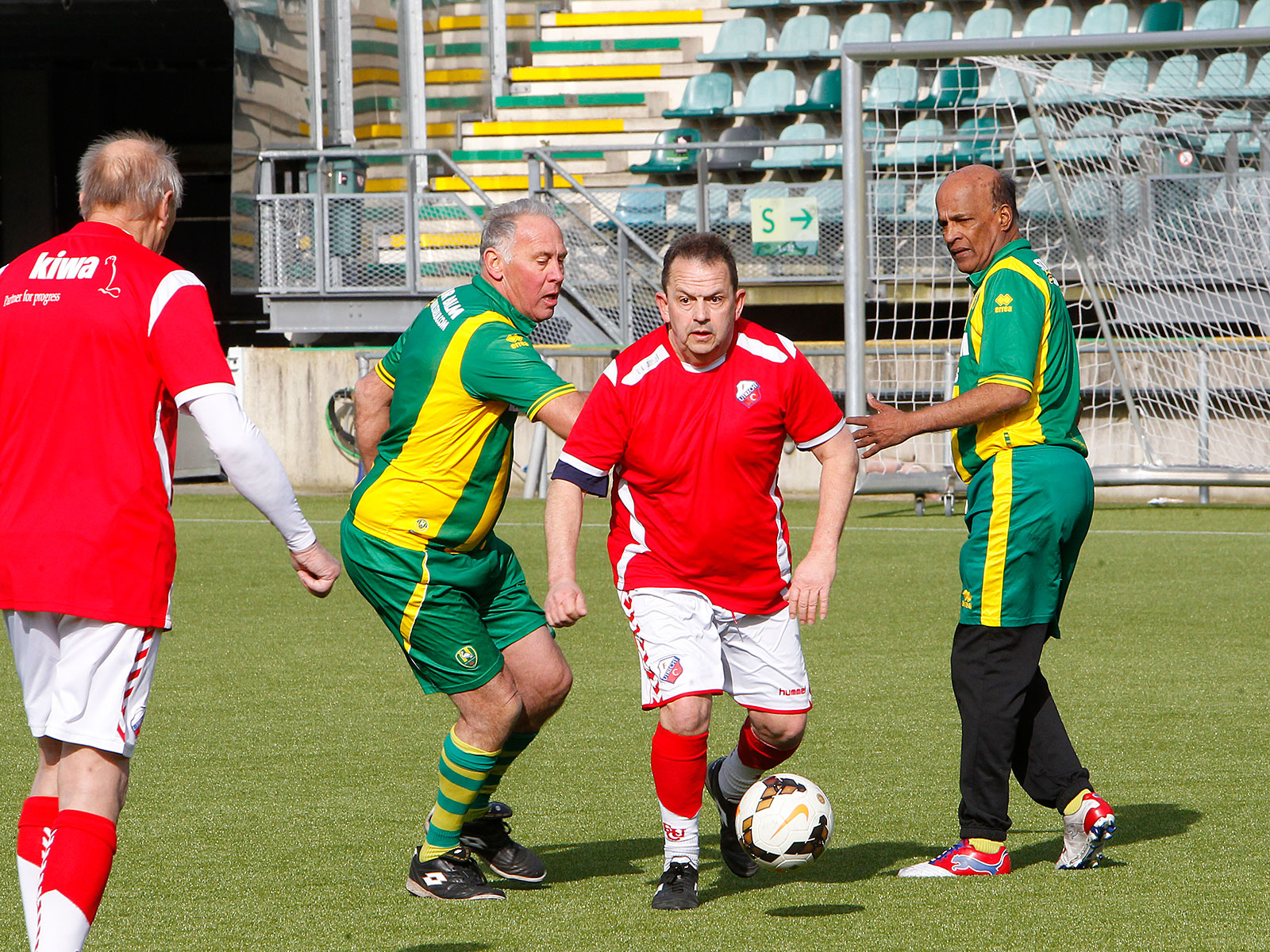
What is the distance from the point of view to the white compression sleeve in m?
3.25

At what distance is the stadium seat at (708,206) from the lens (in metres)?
15.6

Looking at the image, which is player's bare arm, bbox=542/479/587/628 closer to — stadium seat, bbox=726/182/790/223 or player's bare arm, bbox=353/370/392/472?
player's bare arm, bbox=353/370/392/472

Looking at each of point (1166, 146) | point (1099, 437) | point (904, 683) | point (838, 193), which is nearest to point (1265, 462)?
point (1099, 437)

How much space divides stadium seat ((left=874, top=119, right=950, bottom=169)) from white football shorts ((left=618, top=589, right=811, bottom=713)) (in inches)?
423

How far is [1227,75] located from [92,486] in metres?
15.2

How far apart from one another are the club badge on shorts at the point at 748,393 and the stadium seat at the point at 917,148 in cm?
1064

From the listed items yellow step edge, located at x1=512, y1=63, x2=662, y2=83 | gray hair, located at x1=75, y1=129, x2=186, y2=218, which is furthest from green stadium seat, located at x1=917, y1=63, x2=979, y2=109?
gray hair, located at x1=75, y1=129, x2=186, y2=218

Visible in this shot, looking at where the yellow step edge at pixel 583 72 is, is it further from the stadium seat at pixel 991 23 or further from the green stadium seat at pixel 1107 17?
the green stadium seat at pixel 1107 17

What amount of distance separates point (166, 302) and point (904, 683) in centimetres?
468

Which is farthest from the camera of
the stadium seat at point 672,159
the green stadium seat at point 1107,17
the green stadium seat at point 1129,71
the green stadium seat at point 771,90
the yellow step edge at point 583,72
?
the yellow step edge at point 583,72

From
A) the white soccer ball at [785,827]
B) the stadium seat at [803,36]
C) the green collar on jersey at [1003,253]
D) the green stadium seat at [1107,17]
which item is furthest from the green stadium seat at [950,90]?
the white soccer ball at [785,827]

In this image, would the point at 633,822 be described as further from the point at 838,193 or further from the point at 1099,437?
the point at 838,193

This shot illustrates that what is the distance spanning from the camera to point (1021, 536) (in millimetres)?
4441

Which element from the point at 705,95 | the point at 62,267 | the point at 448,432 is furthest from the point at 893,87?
the point at 62,267
